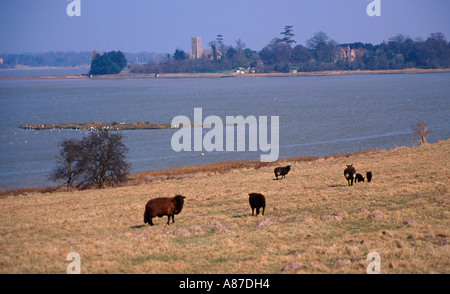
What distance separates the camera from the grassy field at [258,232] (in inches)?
465

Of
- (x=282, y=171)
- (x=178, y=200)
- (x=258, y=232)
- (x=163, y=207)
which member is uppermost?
(x=178, y=200)

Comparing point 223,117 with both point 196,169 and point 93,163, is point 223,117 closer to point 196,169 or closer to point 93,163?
point 196,169

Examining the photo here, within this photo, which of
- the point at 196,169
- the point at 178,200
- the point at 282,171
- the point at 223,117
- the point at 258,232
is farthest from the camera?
the point at 223,117

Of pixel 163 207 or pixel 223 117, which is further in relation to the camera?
pixel 223 117

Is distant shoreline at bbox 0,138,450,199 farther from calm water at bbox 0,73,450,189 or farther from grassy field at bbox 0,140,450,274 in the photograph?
grassy field at bbox 0,140,450,274

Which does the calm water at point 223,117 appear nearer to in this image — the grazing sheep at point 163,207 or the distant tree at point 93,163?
the distant tree at point 93,163

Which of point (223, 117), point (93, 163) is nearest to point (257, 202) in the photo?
point (93, 163)

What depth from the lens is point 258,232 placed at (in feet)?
49.5

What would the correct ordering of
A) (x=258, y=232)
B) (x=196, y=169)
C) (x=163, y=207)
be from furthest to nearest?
(x=196, y=169) < (x=163, y=207) < (x=258, y=232)

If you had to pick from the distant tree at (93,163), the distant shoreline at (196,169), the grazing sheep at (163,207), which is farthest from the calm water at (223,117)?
the grazing sheep at (163,207)

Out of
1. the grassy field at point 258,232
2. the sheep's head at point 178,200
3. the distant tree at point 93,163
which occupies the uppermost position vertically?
the sheep's head at point 178,200
